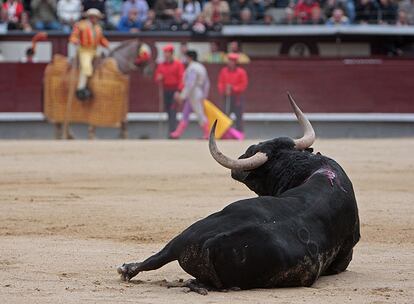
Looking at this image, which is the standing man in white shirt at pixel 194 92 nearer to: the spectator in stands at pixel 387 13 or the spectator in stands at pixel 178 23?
the spectator in stands at pixel 178 23

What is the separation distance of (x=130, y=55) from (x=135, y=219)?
1093 centimetres

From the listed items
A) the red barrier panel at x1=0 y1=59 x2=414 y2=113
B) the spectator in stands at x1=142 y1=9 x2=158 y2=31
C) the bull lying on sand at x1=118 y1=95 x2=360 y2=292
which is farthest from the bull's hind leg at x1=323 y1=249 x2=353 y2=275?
the spectator in stands at x1=142 y1=9 x2=158 y2=31

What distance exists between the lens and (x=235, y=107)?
18.6m

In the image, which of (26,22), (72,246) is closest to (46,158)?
(72,246)

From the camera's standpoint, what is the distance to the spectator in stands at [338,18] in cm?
1938

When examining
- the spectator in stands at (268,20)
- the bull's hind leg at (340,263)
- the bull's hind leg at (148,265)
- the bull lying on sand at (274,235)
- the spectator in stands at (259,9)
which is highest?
the bull lying on sand at (274,235)

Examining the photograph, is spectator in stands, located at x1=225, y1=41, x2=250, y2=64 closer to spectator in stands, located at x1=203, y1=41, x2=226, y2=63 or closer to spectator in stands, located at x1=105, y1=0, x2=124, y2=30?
spectator in stands, located at x1=203, y1=41, x2=226, y2=63

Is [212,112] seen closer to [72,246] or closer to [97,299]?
[72,246]

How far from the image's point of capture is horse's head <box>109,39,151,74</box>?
59.0 ft

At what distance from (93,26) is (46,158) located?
506cm

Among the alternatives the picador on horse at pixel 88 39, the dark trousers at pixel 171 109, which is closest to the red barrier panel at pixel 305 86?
the dark trousers at pixel 171 109

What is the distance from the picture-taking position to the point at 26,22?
19453 millimetres

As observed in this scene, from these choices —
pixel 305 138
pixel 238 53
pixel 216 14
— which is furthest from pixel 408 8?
pixel 305 138

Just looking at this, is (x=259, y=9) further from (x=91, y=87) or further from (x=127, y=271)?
(x=127, y=271)
